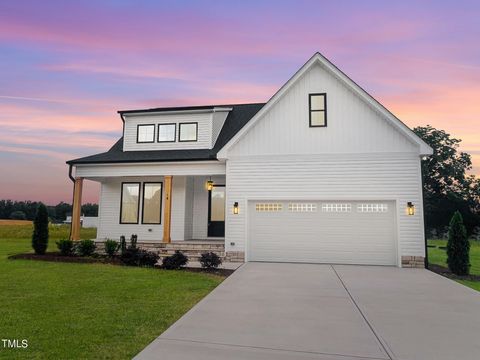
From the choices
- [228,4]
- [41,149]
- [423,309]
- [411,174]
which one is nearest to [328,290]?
[423,309]

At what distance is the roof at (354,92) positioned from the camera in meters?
11.5

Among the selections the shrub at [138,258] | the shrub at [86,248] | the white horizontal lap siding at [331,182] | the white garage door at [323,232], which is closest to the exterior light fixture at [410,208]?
the white horizontal lap siding at [331,182]

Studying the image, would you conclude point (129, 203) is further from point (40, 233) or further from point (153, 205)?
point (40, 233)

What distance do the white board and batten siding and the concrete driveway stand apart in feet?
12.1

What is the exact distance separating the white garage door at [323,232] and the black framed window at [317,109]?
3.24m

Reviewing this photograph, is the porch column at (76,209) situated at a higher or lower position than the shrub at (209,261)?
higher

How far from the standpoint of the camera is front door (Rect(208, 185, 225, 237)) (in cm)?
1545

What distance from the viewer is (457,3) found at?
480 inches

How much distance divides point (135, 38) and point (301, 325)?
47.5ft

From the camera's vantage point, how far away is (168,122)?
52.9 ft

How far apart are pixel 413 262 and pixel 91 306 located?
1068cm

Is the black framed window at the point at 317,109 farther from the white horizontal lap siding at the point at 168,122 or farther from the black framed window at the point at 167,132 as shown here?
the black framed window at the point at 167,132

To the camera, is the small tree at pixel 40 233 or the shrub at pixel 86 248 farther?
the small tree at pixel 40 233

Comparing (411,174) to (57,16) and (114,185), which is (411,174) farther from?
(57,16)
